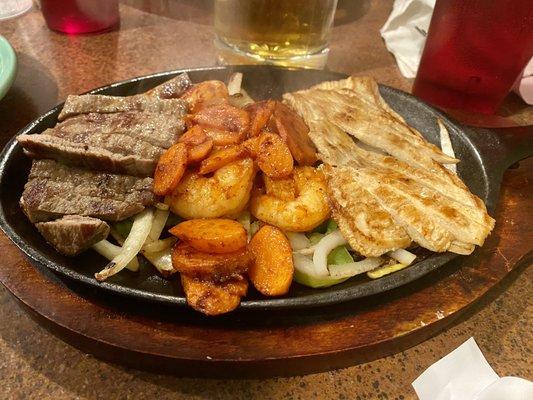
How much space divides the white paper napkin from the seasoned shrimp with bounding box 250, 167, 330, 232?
1632 millimetres

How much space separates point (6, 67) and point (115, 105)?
0.84 m

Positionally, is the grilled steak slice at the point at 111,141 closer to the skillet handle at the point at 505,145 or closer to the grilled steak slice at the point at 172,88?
the grilled steak slice at the point at 172,88

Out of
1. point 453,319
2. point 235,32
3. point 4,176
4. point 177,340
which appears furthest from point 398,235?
point 235,32

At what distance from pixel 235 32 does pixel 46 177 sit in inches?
53.5

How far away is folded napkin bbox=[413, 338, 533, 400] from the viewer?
4.71 ft

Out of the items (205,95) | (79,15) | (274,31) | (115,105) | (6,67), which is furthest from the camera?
(79,15)

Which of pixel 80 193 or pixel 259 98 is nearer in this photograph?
pixel 80 193

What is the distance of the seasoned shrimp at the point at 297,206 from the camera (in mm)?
1676

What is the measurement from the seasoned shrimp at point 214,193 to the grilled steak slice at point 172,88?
538 millimetres

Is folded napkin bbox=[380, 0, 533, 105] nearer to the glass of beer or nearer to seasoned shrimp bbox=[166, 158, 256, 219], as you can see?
the glass of beer

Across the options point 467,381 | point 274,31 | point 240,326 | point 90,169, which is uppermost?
point 274,31

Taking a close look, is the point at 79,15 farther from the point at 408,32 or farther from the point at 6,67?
the point at 408,32

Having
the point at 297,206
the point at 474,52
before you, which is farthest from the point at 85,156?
the point at 474,52

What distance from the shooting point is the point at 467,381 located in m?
1.54
